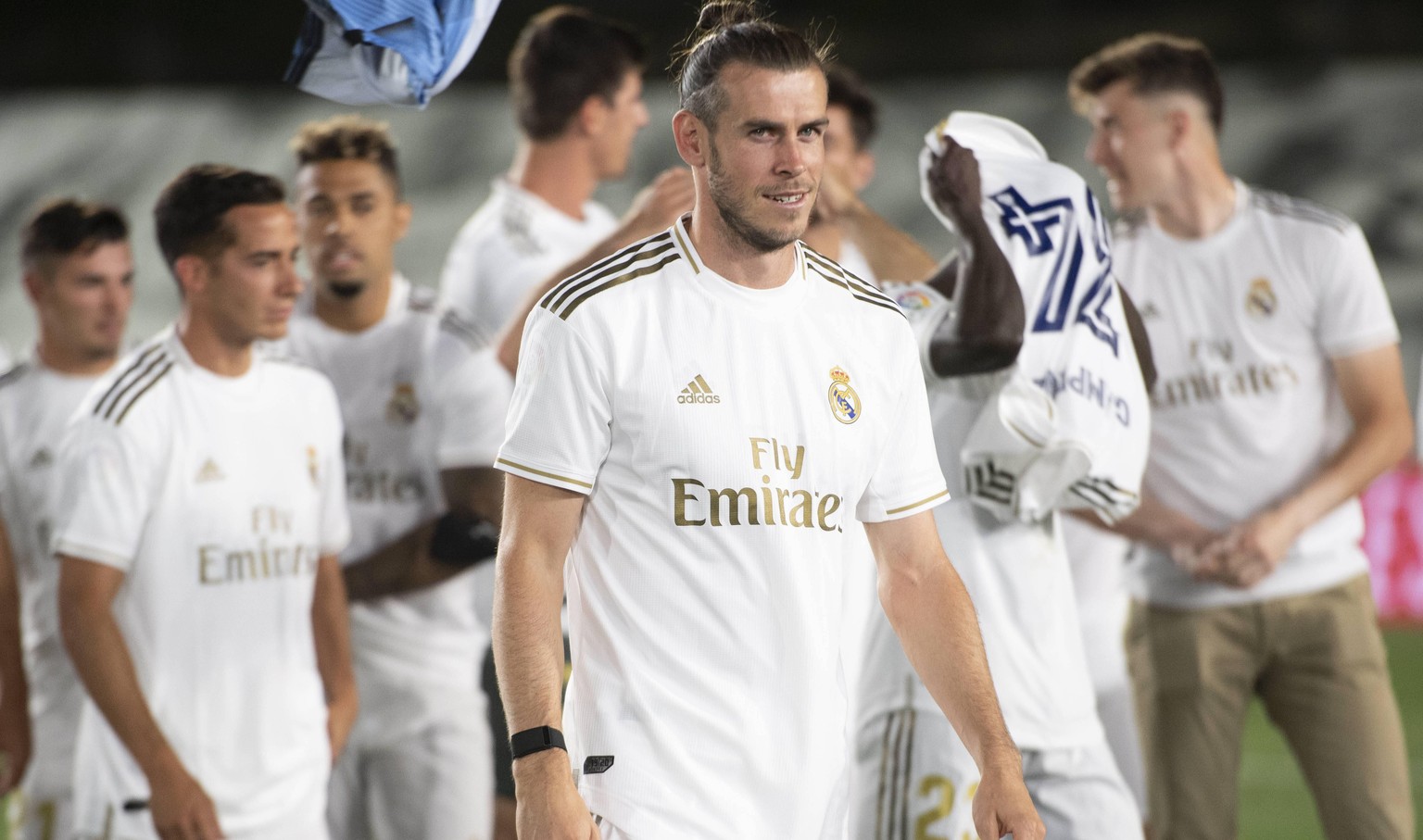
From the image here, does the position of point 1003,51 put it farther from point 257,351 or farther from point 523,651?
point 523,651

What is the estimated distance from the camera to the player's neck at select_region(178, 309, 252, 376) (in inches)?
166

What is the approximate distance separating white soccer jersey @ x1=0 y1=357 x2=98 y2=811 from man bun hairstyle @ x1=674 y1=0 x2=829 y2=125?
9.68 ft

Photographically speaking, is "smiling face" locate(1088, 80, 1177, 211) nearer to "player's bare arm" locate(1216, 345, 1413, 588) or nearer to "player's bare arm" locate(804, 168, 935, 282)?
"player's bare arm" locate(1216, 345, 1413, 588)

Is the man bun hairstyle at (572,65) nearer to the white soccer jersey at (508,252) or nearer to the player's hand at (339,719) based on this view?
the white soccer jersey at (508,252)

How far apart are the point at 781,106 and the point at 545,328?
1.88 ft

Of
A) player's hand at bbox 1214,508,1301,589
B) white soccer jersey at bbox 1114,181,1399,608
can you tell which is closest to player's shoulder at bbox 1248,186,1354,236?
white soccer jersey at bbox 1114,181,1399,608

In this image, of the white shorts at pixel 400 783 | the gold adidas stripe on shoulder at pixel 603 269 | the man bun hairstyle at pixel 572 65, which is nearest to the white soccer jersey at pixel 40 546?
the white shorts at pixel 400 783

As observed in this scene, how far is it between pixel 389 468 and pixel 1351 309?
9.73ft

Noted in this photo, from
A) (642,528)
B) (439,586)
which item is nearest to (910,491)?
(642,528)

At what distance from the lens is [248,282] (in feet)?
13.8

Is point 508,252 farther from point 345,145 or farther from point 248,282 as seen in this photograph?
point 248,282

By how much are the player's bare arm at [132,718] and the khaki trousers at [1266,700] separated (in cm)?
279

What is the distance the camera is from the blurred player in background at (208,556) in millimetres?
3896

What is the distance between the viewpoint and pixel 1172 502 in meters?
5.04
